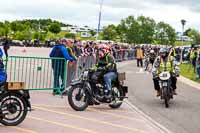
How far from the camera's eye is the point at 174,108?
498 inches

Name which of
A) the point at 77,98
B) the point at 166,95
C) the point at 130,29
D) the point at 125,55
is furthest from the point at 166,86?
the point at 130,29

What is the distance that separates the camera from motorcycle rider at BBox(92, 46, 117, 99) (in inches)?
460

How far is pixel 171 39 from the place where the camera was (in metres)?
89.2

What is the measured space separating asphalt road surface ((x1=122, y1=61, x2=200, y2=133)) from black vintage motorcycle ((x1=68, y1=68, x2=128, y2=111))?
0.81 meters

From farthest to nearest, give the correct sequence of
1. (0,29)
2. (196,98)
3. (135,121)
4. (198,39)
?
(0,29) < (198,39) < (196,98) < (135,121)

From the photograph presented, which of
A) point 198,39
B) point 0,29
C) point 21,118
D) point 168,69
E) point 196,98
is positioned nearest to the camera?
point 21,118

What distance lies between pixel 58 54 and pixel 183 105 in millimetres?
3905

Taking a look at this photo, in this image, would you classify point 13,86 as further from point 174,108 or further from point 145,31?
point 145,31

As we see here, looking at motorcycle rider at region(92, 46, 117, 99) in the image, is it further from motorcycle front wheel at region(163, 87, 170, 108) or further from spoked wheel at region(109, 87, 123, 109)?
motorcycle front wheel at region(163, 87, 170, 108)

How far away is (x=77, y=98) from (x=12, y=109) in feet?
9.16

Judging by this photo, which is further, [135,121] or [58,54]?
[58,54]

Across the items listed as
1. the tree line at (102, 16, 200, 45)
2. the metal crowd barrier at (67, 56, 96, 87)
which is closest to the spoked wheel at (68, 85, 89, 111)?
the metal crowd barrier at (67, 56, 96, 87)

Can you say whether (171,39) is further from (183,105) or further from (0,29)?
(183,105)

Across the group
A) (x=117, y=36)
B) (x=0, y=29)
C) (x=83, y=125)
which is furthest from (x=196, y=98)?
(x=0, y=29)
